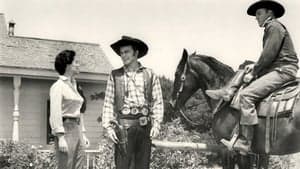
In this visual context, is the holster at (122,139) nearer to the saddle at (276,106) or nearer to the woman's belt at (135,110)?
the woman's belt at (135,110)

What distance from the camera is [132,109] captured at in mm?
5484

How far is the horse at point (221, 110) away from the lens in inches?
264

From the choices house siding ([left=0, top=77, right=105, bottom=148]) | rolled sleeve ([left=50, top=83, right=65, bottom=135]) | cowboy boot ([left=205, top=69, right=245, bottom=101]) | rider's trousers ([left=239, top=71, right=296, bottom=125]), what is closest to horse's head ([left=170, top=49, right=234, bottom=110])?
cowboy boot ([left=205, top=69, right=245, bottom=101])

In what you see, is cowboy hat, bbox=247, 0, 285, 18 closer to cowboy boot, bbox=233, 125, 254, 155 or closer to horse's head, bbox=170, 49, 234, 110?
horse's head, bbox=170, 49, 234, 110

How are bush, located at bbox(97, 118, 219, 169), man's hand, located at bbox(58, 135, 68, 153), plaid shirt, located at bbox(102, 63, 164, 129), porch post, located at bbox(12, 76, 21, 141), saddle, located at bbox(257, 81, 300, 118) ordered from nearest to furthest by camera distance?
man's hand, located at bbox(58, 135, 68, 153) → plaid shirt, located at bbox(102, 63, 164, 129) → saddle, located at bbox(257, 81, 300, 118) → bush, located at bbox(97, 118, 219, 169) → porch post, located at bbox(12, 76, 21, 141)

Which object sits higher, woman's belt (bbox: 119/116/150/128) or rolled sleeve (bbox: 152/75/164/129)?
rolled sleeve (bbox: 152/75/164/129)

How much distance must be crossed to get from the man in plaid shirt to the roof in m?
8.00

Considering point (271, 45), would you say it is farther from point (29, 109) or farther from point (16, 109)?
point (29, 109)

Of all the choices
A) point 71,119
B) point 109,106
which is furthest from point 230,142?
point 71,119

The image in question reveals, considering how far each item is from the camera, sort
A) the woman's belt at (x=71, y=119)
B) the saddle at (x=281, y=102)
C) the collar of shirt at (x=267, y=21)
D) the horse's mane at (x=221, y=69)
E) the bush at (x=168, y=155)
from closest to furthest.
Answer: the woman's belt at (x=71, y=119)
the saddle at (x=281, y=102)
the collar of shirt at (x=267, y=21)
the horse's mane at (x=221, y=69)
the bush at (x=168, y=155)

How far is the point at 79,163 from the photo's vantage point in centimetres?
544

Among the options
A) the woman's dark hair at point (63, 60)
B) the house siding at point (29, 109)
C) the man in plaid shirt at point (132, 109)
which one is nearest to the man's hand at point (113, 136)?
the man in plaid shirt at point (132, 109)

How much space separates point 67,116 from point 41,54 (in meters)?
10.1

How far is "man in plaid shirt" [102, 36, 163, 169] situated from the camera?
5.48 metres
